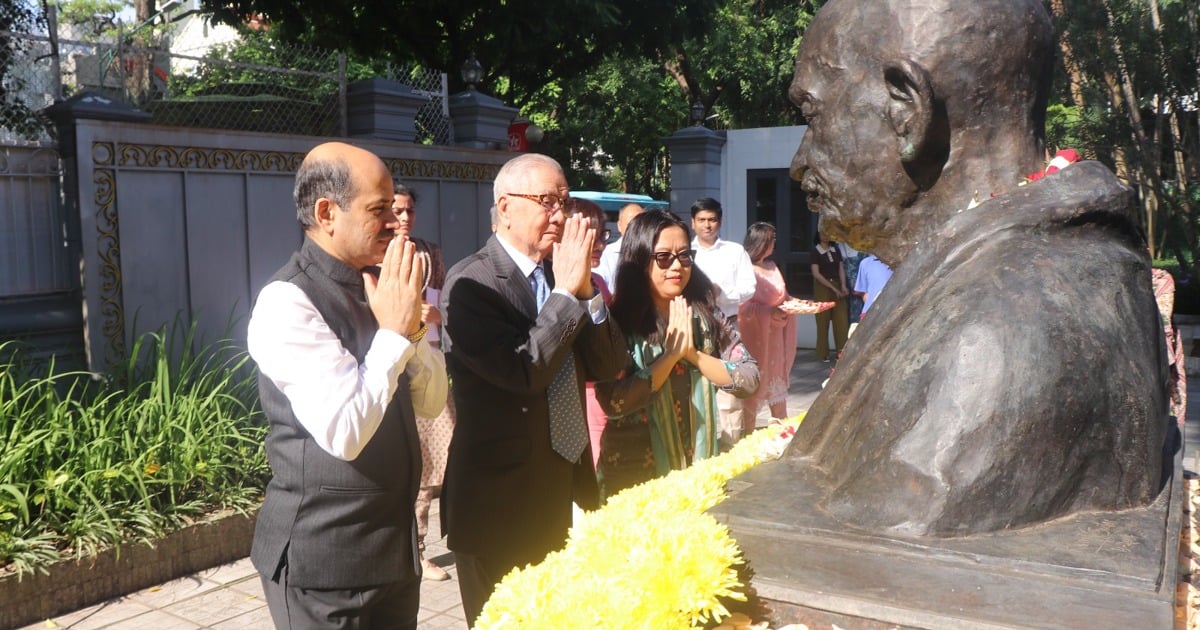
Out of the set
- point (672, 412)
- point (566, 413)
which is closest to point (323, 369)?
point (566, 413)

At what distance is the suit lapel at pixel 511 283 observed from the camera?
9.23ft

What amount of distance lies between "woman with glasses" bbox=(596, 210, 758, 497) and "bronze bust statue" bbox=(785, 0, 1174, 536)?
109cm

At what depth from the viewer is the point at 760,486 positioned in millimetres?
1994

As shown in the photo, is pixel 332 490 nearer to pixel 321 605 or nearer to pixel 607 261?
pixel 321 605

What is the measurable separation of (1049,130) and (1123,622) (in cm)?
1254

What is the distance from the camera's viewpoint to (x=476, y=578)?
Result: 2836mm

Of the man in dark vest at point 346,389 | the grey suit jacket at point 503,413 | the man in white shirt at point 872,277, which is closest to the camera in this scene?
the man in dark vest at point 346,389

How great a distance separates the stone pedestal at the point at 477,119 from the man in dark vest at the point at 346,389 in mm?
6108

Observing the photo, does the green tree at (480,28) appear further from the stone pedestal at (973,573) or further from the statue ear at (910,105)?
the stone pedestal at (973,573)

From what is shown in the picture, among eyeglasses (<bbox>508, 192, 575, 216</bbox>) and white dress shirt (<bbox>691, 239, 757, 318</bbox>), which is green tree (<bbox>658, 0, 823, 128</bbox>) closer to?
white dress shirt (<bbox>691, 239, 757, 318</bbox>)

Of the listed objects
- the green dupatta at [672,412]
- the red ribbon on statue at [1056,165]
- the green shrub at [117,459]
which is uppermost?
the red ribbon on statue at [1056,165]

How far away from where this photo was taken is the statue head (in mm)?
1978

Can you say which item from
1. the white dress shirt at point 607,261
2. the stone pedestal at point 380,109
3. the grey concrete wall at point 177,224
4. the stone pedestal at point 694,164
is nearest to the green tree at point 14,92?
the grey concrete wall at point 177,224

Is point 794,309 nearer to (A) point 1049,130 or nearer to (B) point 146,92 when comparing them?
(B) point 146,92
